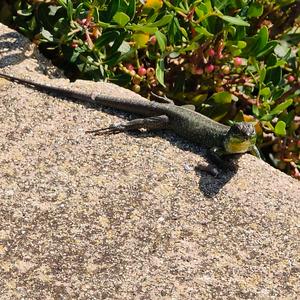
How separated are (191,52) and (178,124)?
0.64m

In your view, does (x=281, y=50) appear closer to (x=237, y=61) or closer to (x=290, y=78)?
(x=290, y=78)

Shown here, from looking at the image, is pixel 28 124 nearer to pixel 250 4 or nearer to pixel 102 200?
pixel 102 200

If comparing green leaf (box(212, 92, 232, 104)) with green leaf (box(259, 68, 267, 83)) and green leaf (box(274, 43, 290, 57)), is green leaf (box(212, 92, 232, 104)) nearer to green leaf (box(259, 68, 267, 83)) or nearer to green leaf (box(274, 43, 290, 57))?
green leaf (box(259, 68, 267, 83))

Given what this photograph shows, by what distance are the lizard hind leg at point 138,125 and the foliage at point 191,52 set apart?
11.4 inches

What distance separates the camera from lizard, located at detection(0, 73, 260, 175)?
12.9ft

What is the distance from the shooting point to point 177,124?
13.4ft

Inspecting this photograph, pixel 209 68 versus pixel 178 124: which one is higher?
pixel 209 68

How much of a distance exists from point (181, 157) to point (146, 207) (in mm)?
466

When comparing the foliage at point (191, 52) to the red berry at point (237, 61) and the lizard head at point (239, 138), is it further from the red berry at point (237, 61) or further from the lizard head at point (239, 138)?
the lizard head at point (239, 138)

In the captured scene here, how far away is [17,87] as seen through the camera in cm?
422

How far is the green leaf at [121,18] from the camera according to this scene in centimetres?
402

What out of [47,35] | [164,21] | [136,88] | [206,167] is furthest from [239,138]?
[47,35]

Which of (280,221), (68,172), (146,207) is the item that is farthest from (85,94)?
(280,221)

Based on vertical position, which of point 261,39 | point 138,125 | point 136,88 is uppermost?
point 261,39
